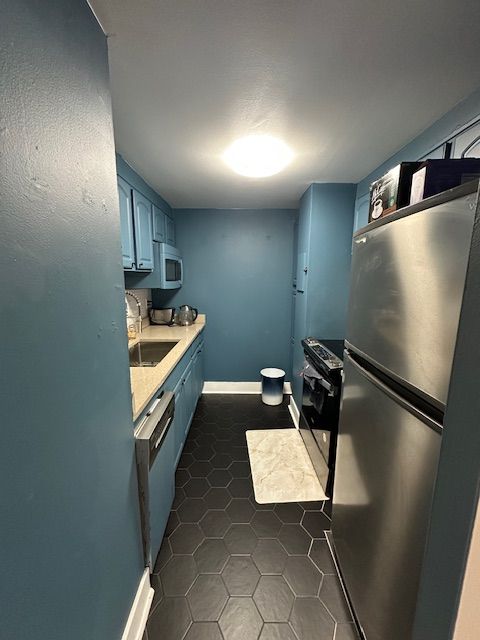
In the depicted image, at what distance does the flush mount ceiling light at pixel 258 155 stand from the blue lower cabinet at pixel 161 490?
180cm

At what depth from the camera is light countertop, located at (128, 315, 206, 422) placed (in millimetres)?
1289

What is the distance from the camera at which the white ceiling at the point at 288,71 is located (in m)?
0.82

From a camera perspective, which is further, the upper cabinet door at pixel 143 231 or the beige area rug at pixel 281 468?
the upper cabinet door at pixel 143 231

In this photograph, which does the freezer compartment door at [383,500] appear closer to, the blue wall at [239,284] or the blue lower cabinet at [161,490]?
the blue lower cabinet at [161,490]

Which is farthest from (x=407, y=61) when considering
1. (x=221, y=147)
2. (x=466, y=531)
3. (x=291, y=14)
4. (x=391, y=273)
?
(x=466, y=531)

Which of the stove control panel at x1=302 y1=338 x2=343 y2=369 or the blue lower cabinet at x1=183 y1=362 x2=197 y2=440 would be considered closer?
the stove control panel at x1=302 y1=338 x2=343 y2=369

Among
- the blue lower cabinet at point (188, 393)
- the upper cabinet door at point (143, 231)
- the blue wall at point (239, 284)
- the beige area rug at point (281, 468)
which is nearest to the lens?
the beige area rug at point (281, 468)

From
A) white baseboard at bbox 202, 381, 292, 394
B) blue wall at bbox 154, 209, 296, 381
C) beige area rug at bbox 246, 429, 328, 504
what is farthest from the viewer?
white baseboard at bbox 202, 381, 292, 394

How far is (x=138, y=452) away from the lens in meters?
1.16

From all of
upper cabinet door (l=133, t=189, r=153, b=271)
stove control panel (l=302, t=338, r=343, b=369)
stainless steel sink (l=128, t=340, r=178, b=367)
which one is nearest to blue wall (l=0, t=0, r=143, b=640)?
upper cabinet door (l=133, t=189, r=153, b=271)

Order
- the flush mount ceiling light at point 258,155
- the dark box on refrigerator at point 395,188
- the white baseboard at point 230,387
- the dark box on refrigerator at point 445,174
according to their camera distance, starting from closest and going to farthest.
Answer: the dark box on refrigerator at point 445,174 → the dark box on refrigerator at point 395,188 → the flush mount ceiling light at point 258,155 → the white baseboard at point 230,387

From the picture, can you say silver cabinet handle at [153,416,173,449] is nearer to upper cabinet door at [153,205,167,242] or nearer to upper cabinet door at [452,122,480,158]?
upper cabinet door at [153,205,167,242]

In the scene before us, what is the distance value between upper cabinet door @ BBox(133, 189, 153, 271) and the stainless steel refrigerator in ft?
5.35

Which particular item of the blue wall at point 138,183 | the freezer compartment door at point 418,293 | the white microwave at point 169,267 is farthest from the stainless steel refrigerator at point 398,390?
the white microwave at point 169,267
